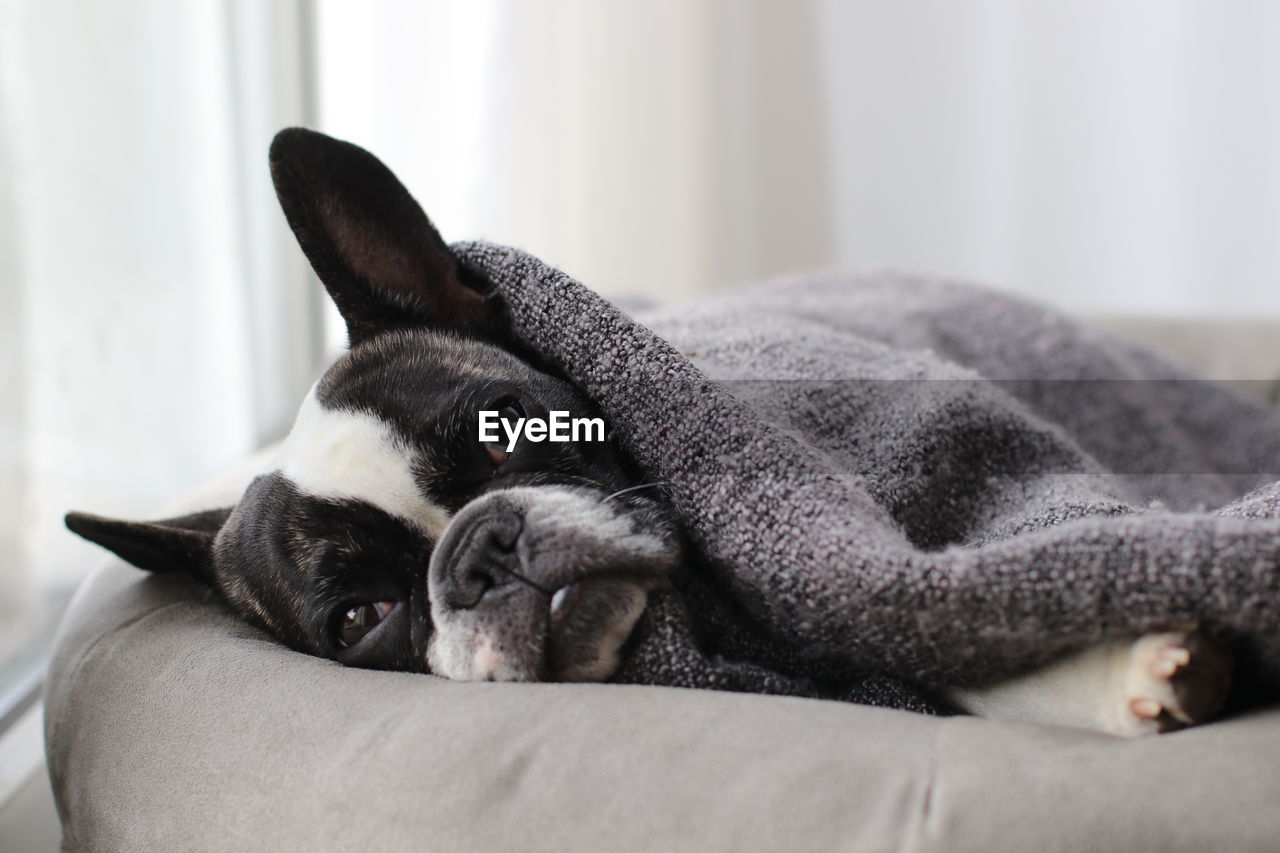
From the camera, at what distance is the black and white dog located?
2.64ft

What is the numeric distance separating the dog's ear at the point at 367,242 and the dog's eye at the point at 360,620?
0.30 meters

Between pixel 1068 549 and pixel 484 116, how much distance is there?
1705 millimetres

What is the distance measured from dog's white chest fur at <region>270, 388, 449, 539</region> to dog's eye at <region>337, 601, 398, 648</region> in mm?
79

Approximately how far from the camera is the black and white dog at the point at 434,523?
803 mm

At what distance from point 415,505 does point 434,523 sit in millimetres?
22

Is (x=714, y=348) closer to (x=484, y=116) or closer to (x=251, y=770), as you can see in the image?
(x=251, y=770)

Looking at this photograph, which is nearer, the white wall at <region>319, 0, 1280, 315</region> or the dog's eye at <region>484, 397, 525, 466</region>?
the dog's eye at <region>484, 397, 525, 466</region>

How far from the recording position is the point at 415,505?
93 centimetres

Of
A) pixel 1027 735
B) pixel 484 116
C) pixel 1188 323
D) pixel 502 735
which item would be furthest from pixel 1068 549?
pixel 484 116

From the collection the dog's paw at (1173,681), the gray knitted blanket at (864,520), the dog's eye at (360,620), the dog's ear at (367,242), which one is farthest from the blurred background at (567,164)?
the dog's paw at (1173,681)

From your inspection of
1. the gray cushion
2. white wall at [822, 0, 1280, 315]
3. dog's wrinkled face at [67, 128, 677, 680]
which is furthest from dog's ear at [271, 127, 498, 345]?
white wall at [822, 0, 1280, 315]

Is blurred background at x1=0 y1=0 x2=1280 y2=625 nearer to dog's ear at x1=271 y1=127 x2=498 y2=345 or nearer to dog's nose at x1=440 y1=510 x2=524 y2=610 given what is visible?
dog's ear at x1=271 y1=127 x2=498 y2=345

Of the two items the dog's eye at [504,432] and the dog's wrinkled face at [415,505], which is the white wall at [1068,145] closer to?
the dog's wrinkled face at [415,505]

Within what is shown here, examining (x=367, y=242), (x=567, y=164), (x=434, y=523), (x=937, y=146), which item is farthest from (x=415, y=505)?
(x=937, y=146)
